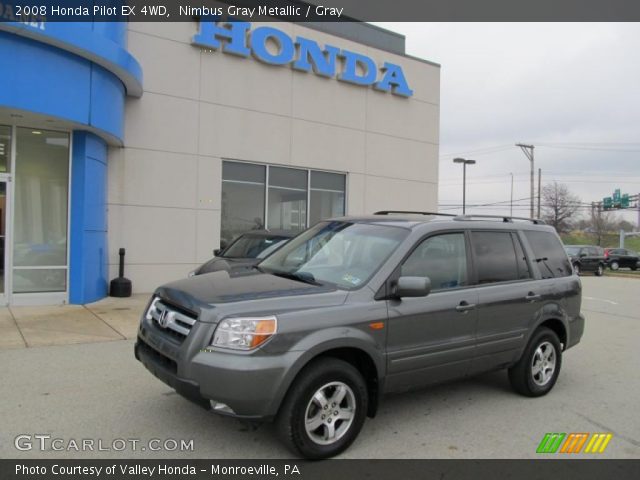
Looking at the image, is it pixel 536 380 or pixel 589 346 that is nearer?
pixel 536 380

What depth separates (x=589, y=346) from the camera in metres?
7.97

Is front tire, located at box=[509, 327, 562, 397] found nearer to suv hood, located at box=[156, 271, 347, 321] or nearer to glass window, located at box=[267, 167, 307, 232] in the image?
suv hood, located at box=[156, 271, 347, 321]

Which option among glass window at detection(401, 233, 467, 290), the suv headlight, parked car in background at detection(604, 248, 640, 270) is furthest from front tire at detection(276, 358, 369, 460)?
parked car in background at detection(604, 248, 640, 270)

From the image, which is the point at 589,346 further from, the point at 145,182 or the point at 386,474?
the point at 145,182

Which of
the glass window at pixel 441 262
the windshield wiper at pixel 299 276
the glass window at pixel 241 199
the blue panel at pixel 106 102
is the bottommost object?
the windshield wiper at pixel 299 276

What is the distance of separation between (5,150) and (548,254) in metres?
9.35

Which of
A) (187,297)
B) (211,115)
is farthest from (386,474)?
(211,115)

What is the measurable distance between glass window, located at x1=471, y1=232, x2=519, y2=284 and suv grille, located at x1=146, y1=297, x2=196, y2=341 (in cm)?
272

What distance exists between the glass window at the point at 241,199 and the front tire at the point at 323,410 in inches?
379

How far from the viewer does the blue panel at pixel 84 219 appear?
977 cm

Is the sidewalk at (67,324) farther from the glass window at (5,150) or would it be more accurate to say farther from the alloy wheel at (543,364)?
the alloy wheel at (543,364)

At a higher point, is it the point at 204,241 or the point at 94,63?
the point at 94,63

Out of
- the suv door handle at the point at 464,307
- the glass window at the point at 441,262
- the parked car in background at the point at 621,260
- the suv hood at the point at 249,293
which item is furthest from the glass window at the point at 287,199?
the parked car in background at the point at 621,260

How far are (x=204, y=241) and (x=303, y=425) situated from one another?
9585mm
